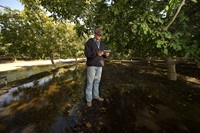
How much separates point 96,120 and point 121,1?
348 cm

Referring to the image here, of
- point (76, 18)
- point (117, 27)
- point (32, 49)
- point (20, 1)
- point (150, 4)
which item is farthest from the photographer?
point (32, 49)

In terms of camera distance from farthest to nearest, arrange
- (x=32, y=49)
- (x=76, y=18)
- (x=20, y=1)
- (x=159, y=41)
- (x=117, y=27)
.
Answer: (x=32, y=49) → (x=20, y=1) → (x=76, y=18) → (x=117, y=27) → (x=159, y=41)

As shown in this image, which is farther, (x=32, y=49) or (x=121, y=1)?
(x=32, y=49)

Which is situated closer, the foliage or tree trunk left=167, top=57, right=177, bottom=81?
tree trunk left=167, top=57, right=177, bottom=81

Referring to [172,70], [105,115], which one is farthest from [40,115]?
[172,70]

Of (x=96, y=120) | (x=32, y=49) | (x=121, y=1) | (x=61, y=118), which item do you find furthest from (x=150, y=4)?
(x=32, y=49)

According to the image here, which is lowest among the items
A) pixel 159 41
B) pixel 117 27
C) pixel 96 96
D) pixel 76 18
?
pixel 96 96

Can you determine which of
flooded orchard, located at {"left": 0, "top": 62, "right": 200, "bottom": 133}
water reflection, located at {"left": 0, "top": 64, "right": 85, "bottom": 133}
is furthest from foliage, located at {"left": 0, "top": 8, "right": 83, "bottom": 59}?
flooded orchard, located at {"left": 0, "top": 62, "right": 200, "bottom": 133}

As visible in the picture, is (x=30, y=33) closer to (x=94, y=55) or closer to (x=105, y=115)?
(x=94, y=55)

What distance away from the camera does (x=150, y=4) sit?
12.8 feet

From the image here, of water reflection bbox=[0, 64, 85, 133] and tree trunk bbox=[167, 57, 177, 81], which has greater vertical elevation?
tree trunk bbox=[167, 57, 177, 81]

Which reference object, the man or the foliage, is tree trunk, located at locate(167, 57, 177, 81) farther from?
the foliage

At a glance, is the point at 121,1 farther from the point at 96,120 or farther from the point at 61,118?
the point at 61,118

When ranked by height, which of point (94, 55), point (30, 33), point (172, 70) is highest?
point (30, 33)
